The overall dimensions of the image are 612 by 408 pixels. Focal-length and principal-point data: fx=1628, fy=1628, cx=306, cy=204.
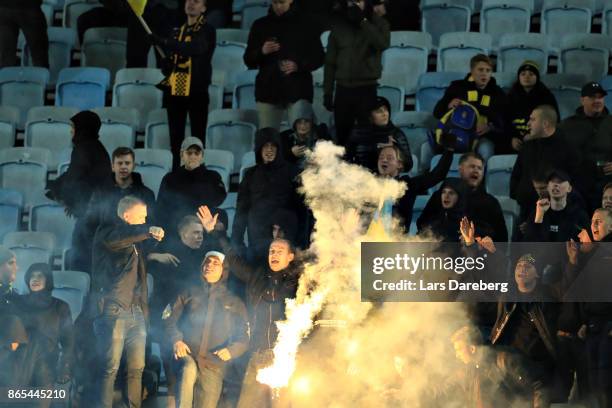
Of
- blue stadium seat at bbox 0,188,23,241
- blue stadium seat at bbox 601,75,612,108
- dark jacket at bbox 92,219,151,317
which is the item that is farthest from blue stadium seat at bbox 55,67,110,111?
blue stadium seat at bbox 601,75,612,108

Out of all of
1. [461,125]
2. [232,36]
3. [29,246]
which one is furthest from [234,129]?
[29,246]

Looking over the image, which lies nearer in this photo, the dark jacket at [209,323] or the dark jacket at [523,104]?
the dark jacket at [209,323]

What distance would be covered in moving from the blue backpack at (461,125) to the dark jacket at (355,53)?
0.66 m

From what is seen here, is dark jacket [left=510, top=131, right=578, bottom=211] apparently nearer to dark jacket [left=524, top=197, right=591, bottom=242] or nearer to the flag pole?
dark jacket [left=524, top=197, right=591, bottom=242]

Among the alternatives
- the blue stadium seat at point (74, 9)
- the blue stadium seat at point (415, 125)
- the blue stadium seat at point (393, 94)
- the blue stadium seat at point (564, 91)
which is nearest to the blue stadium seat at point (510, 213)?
the blue stadium seat at point (415, 125)

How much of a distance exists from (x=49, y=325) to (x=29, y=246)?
1112 mm

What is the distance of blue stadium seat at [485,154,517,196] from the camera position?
11.8 metres

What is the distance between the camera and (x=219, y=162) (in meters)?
12.2

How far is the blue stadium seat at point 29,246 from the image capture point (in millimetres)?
11555

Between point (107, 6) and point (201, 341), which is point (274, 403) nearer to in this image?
point (201, 341)

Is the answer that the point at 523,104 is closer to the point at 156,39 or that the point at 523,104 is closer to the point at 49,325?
the point at 156,39

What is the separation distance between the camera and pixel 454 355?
10.6 metres

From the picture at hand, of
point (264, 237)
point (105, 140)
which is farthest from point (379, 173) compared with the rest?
point (105, 140)

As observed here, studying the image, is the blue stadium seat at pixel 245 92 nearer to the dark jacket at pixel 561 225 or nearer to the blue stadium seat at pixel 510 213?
the blue stadium seat at pixel 510 213
